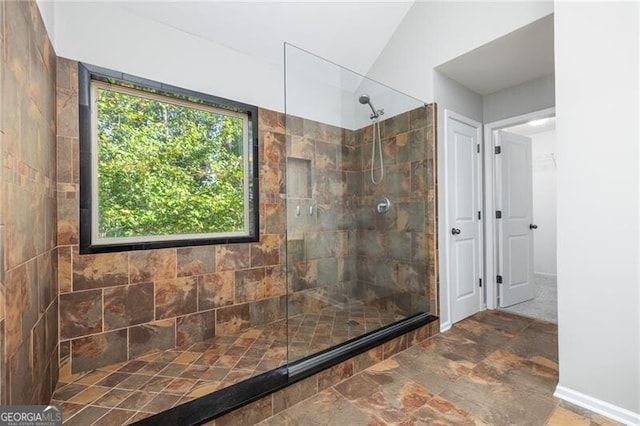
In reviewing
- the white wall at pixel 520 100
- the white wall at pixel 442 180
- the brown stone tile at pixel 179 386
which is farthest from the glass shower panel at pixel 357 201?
the white wall at pixel 520 100

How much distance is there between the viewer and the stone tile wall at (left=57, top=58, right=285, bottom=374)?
5.85ft

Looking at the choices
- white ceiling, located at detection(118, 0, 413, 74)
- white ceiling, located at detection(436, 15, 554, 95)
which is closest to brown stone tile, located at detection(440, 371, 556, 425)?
white ceiling, located at detection(436, 15, 554, 95)

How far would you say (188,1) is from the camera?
209cm

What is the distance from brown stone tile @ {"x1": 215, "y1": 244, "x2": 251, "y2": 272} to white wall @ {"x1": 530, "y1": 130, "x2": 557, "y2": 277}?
4901 millimetres

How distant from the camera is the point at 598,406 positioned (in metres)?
1.49

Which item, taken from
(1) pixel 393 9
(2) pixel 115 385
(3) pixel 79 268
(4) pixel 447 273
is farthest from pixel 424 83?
(2) pixel 115 385

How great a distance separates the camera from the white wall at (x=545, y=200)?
4.64 m

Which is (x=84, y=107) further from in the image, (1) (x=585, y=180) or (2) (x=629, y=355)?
(2) (x=629, y=355)

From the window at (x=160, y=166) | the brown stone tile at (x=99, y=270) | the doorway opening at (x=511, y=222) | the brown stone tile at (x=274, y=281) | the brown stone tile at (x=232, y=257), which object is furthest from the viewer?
the doorway opening at (x=511, y=222)

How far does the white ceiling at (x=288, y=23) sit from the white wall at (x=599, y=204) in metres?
1.52

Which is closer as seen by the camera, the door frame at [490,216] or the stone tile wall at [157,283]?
the stone tile wall at [157,283]

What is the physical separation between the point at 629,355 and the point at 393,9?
304 centimetres

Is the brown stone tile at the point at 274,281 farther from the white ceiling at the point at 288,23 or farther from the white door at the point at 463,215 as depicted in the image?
the white ceiling at the point at 288,23

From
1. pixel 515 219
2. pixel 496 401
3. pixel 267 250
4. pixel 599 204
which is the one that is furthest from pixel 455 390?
pixel 515 219
